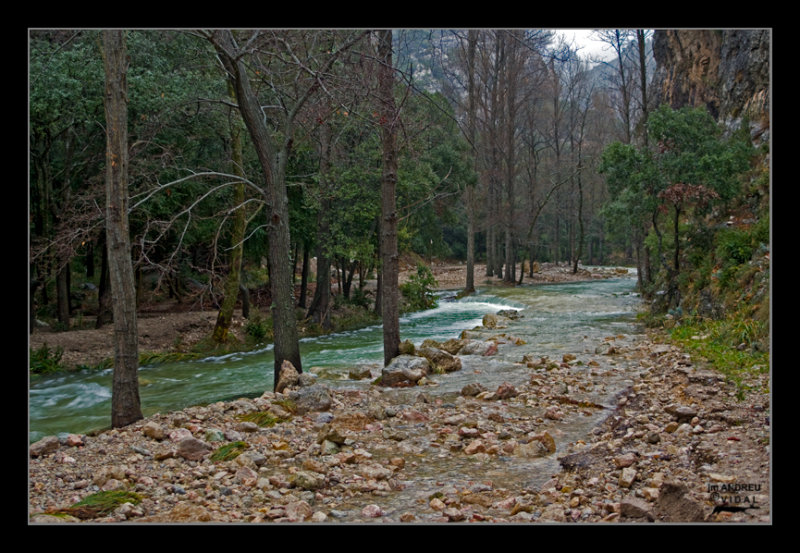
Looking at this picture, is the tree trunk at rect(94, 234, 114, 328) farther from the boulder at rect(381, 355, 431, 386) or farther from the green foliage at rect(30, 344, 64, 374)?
the boulder at rect(381, 355, 431, 386)

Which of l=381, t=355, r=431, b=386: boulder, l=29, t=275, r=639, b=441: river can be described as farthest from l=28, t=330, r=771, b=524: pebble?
l=29, t=275, r=639, b=441: river

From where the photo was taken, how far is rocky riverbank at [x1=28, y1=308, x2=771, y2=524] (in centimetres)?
385

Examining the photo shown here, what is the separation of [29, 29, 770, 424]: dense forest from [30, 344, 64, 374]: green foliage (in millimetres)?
1413

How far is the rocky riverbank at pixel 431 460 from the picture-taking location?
385 cm

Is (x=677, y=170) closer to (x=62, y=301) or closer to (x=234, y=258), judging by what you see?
(x=234, y=258)

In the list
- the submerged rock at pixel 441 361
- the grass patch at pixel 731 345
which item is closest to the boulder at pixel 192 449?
the submerged rock at pixel 441 361

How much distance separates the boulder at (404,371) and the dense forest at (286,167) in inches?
31.5

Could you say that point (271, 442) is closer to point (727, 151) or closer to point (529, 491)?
point (529, 491)

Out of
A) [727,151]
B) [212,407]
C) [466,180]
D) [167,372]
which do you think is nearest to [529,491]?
[212,407]

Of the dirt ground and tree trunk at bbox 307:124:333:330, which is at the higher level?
tree trunk at bbox 307:124:333:330

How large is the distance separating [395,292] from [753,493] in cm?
713

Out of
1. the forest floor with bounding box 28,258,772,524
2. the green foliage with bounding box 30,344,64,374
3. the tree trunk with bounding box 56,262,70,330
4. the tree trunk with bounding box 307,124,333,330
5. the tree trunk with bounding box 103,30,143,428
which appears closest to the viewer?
the forest floor with bounding box 28,258,772,524

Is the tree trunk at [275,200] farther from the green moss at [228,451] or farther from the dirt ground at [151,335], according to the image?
the dirt ground at [151,335]

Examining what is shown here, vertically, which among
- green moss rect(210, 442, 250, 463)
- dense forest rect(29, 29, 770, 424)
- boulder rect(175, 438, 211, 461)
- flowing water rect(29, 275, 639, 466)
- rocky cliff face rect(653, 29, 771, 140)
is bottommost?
flowing water rect(29, 275, 639, 466)
